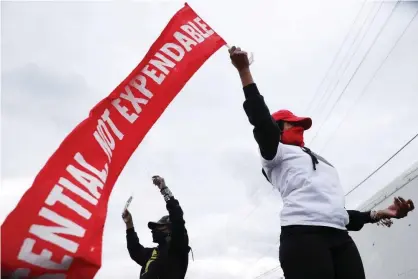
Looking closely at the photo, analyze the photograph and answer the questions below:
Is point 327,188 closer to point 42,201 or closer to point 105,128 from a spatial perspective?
point 105,128

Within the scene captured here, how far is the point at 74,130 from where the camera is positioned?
1909 millimetres

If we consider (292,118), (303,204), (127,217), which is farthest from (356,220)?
(127,217)

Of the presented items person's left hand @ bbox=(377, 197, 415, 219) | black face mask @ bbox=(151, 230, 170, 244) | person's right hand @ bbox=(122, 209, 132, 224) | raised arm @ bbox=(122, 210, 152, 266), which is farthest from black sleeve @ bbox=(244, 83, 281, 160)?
person's right hand @ bbox=(122, 209, 132, 224)

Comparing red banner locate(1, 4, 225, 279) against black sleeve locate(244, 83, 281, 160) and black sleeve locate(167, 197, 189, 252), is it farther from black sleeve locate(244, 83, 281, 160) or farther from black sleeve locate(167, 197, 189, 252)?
black sleeve locate(167, 197, 189, 252)

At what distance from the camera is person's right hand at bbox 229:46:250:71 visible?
2381 millimetres

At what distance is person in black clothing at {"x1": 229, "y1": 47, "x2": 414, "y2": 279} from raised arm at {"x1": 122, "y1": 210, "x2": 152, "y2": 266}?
2.15 meters

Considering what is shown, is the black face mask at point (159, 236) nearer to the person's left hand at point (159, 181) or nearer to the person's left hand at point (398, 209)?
the person's left hand at point (159, 181)

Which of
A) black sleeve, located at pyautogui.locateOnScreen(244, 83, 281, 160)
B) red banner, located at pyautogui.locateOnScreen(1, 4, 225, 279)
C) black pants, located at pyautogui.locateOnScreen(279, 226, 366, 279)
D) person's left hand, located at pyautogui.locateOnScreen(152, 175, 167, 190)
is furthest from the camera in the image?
person's left hand, located at pyautogui.locateOnScreen(152, 175, 167, 190)

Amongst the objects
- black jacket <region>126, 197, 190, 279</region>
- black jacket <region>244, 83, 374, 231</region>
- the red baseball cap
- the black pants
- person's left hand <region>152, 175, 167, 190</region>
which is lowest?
the black pants

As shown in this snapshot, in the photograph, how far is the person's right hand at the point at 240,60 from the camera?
93.7 inches

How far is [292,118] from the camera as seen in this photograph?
2.60m

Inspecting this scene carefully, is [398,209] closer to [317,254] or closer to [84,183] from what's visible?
[317,254]

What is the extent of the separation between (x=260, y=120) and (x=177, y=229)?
1.73 meters

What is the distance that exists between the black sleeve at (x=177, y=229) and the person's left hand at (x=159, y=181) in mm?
250
